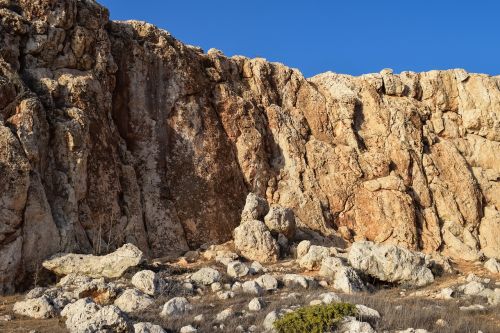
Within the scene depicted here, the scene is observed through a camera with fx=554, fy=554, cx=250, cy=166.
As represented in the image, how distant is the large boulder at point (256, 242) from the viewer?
60.3 ft

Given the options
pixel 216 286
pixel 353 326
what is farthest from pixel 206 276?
pixel 353 326

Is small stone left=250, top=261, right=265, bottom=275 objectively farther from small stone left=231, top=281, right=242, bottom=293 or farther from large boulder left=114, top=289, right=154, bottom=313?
large boulder left=114, top=289, right=154, bottom=313

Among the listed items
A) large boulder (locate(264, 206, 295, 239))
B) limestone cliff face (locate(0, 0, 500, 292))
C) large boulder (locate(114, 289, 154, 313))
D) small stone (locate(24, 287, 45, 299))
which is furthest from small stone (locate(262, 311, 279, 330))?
large boulder (locate(264, 206, 295, 239))

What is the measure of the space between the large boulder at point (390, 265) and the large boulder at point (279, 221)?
12.2 feet

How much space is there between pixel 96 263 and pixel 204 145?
9237mm

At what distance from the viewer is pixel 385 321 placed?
10125 millimetres

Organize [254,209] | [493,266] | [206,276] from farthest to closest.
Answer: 1. [254,209]
2. [493,266]
3. [206,276]

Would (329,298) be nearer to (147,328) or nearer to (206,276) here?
(206,276)

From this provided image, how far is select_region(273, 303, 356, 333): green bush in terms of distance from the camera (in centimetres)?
952

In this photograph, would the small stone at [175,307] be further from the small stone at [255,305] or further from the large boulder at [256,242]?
the large boulder at [256,242]

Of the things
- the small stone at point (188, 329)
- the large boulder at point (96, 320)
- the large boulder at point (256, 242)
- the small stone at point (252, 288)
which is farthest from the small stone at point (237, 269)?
the large boulder at point (96, 320)

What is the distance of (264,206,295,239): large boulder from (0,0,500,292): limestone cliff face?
2816mm

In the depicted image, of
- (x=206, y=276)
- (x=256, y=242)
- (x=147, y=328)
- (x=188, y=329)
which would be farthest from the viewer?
(x=256, y=242)

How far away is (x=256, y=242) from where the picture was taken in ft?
61.1
